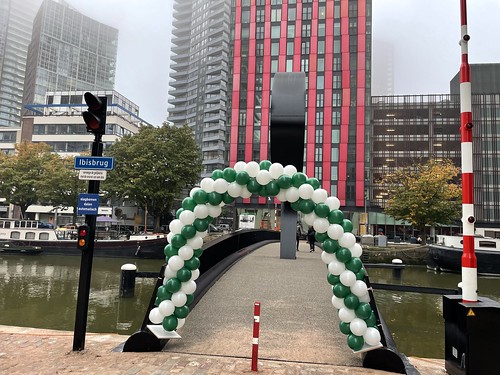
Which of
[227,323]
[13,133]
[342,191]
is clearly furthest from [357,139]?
[13,133]

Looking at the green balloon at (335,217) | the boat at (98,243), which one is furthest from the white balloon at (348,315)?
the boat at (98,243)

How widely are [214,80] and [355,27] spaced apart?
43.0m

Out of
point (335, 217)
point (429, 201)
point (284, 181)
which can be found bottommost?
point (335, 217)

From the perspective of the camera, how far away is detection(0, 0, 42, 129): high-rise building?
5846 inches

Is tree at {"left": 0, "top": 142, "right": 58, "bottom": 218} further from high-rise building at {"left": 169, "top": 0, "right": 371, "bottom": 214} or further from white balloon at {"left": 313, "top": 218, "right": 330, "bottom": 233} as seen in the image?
white balloon at {"left": 313, "top": 218, "right": 330, "bottom": 233}

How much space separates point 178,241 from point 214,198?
0.92m

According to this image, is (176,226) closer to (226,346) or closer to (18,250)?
(226,346)

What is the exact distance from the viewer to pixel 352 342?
5375 mm

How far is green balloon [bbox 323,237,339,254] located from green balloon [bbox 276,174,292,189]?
3.61ft

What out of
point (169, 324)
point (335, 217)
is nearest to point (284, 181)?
point (335, 217)

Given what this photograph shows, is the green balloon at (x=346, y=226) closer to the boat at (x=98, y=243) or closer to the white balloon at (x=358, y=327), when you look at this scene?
the white balloon at (x=358, y=327)

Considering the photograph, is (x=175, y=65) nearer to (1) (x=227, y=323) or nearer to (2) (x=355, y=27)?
(2) (x=355, y=27)

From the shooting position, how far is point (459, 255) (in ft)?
87.1

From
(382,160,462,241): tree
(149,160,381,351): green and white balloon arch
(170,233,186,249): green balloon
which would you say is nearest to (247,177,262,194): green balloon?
(149,160,381,351): green and white balloon arch
